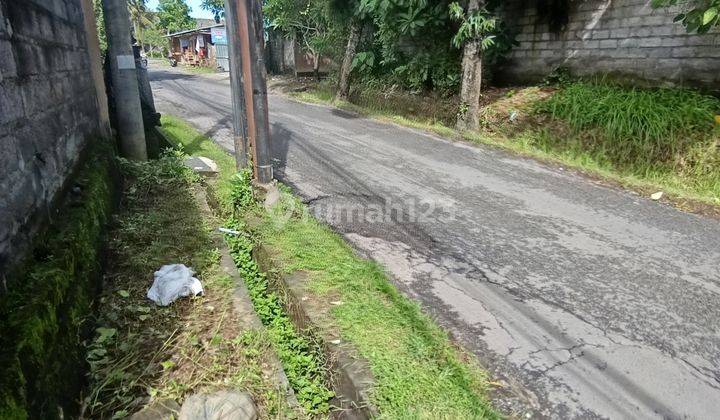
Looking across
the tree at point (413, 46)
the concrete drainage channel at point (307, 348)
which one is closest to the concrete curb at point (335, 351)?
the concrete drainage channel at point (307, 348)

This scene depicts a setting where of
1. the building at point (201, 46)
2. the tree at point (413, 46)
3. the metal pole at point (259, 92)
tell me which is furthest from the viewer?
the building at point (201, 46)

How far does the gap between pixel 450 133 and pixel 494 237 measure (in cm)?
550

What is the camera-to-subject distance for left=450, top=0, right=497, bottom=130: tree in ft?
28.5

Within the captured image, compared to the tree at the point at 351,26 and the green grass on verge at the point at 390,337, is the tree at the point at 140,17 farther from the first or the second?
the green grass on verge at the point at 390,337

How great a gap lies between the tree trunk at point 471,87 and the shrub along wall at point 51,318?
317 inches

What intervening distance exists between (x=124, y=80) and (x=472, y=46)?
6.78 meters

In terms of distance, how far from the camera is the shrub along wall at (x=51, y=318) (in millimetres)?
1545

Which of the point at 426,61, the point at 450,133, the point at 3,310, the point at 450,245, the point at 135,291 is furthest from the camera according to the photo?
the point at 426,61

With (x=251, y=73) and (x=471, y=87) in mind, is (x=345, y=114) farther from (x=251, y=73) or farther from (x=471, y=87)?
(x=251, y=73)

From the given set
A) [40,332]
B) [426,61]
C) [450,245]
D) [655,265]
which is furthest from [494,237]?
[426,61]

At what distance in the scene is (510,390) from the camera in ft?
7.47

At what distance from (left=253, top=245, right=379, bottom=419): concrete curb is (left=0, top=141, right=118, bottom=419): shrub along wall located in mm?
1203

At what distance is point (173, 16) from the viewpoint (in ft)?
167

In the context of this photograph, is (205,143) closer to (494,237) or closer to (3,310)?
(494,237)
